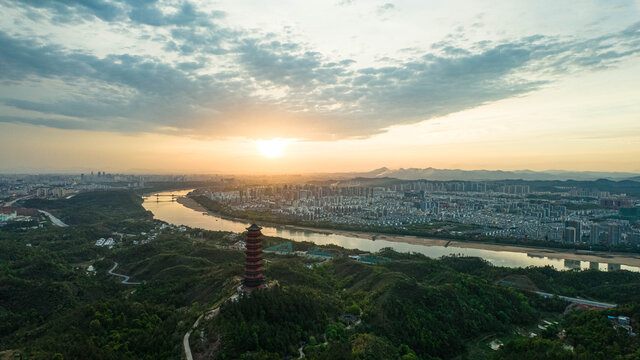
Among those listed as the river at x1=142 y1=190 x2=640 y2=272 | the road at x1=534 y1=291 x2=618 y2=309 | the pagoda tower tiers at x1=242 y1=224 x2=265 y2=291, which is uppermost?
the pagoda tower tiers at x1=242 y1=224 x2=265 y2=291

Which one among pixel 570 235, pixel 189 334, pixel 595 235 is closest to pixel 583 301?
pixel 189 334

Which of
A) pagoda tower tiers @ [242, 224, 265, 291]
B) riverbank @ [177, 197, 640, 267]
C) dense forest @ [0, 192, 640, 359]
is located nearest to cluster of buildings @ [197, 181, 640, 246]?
riverbank @ [177, 197, 640, 267]

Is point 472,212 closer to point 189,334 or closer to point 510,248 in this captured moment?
point 510,248

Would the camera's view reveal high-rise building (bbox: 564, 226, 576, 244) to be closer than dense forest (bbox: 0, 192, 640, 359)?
No

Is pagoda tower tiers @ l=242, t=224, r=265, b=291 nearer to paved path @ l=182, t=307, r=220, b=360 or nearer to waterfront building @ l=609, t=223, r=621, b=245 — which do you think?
paved path @ l=182, t=307, r=220, b=360

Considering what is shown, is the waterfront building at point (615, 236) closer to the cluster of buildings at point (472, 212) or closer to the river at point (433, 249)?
the cluster of buildings at point (472, 212)

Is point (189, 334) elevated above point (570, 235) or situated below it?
above

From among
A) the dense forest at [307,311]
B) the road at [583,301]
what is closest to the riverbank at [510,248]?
the dense forest at [307,311]
